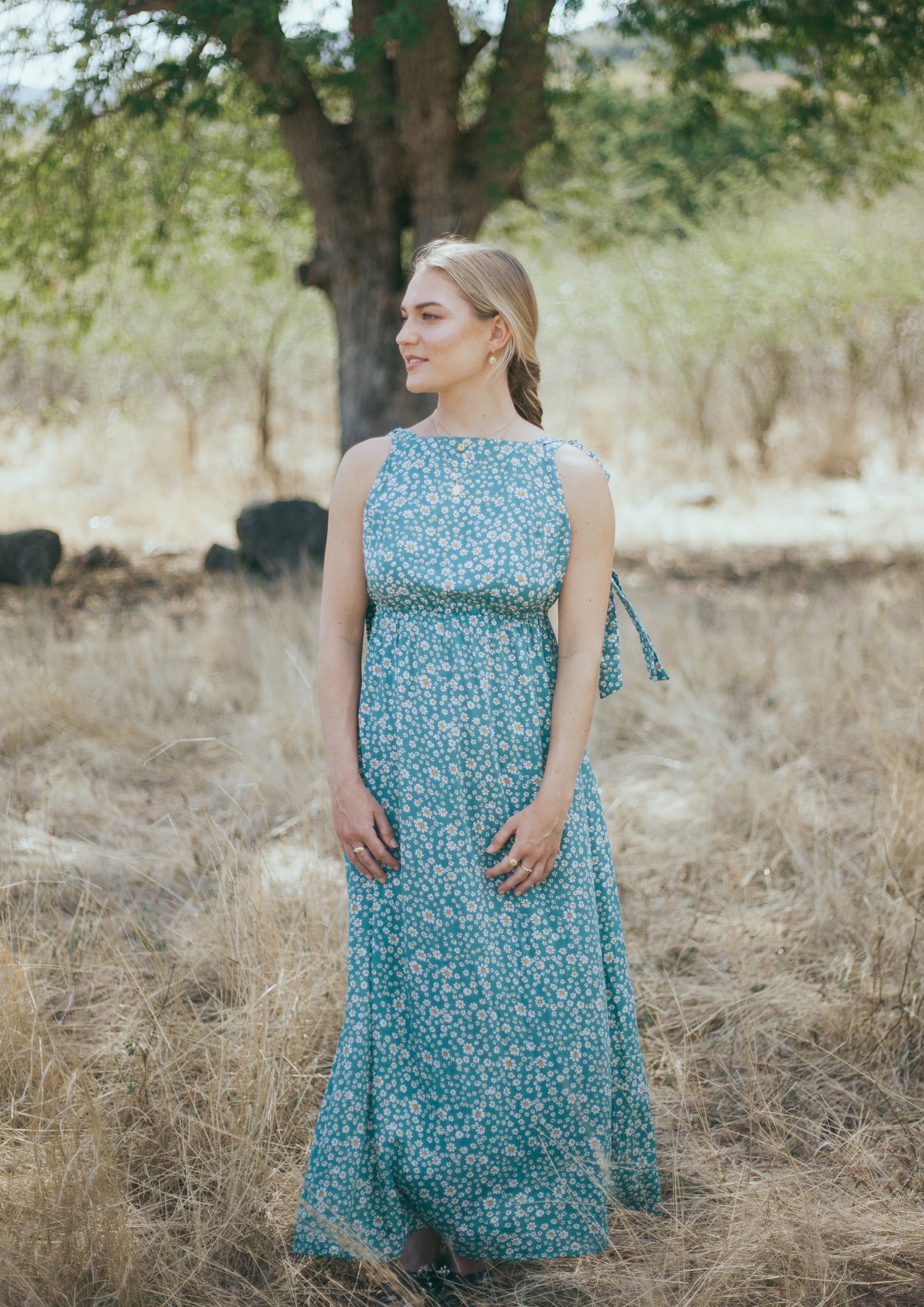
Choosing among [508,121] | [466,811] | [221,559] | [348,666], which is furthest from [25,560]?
[466,811]

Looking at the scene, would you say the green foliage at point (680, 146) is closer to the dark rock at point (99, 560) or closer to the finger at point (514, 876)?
the dark rock at point (99, 560)

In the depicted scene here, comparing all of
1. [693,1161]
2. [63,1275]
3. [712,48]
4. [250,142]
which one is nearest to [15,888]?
[63,1275]

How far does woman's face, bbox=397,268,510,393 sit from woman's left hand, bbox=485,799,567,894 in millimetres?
766

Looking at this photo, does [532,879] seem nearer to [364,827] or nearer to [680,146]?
[364,827]

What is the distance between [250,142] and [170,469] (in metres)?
5.47

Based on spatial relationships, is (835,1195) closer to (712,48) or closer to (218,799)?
(218,799)

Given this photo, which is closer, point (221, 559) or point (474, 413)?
point (474, 413)

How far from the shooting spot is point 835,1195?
2.16 meters

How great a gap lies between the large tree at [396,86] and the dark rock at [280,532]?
0.85m

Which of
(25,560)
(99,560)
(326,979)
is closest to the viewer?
(326,979)

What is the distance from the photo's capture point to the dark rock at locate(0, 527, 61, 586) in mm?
7949

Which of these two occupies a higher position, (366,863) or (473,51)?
(473,51)

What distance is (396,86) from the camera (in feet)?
20.3

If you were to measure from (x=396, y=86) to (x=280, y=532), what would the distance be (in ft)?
10.1
